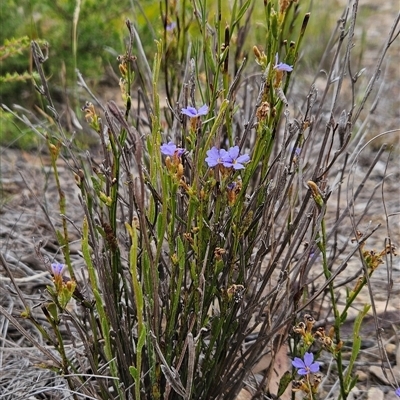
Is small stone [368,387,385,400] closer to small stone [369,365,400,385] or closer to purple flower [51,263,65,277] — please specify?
small stone [369,365,400,385]

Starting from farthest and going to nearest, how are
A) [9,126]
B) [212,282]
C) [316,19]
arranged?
[316,19], [9,126], [212,282]

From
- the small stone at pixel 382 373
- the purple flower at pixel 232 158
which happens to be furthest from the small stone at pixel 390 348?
the purple flower at pixel 232 158

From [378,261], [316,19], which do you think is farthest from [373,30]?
[378,261]

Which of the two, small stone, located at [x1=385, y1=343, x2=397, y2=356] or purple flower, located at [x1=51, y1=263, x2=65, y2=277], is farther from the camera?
small stone, located at [x1=385, y1=343, x2=397, y2=356]

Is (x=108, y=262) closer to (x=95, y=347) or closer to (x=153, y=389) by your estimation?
(x=95, y=347)

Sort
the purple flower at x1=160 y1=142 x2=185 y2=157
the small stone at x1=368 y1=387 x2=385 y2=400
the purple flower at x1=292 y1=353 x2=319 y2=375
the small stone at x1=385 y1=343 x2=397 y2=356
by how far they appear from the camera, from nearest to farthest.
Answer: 1. the purple flower at x1=160 y1=142 x2=185 y2=157
2. the purple flower at x1=292 y1=353 x2=319 y2=375
3. the small stone at x1=368 y1=387 x2=385 y2=400
4. the small stone at x1=385 y1=343 x2=397 y2=356

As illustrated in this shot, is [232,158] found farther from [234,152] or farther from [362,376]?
[362,376]

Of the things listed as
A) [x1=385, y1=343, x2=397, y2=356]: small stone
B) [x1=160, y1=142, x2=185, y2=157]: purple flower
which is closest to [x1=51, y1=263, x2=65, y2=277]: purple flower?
[x1=160, y1=142, x2=185, y2=157]: purple flower

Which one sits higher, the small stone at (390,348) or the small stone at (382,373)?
the small stone at (390,348)

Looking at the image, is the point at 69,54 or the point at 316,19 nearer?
the point at 69,54

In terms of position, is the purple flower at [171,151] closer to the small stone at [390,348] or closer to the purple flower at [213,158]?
the purple flower at [213,158]

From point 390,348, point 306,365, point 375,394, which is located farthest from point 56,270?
point 390,348
